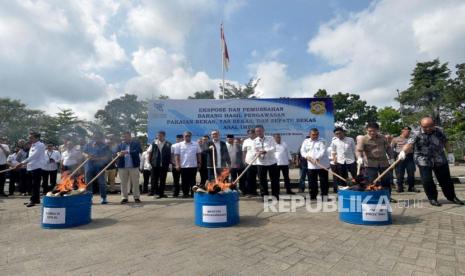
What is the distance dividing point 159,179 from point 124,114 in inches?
1600

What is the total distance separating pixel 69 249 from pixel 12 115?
5058 centimetres

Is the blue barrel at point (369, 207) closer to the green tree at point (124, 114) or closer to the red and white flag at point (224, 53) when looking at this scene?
the red and white flag at point (224, 53)

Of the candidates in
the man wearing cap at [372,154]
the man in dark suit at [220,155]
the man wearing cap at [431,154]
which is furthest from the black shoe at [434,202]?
the man in dark suit at [220,155]

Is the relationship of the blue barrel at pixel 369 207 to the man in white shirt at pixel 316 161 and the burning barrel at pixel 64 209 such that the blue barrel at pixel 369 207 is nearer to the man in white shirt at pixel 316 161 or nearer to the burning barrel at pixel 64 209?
the man in white shirt at pixel 316 161

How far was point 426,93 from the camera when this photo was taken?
37.0m

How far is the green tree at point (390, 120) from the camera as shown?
3694 centimetres

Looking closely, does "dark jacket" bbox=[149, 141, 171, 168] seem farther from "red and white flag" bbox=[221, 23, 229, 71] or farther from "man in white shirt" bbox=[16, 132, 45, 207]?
"red and white flag" bbox=[221, 23, 229, 71]

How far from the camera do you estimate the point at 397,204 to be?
5.94m

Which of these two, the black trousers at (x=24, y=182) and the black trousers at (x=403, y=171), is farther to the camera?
the black trousers at (x=24, y=182)

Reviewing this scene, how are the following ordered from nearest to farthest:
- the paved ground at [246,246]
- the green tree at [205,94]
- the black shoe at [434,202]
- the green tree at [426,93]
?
the paved ground at [246,246], the black shoe at [434,202], the green tree at [426,93], the green tree at [205,94]

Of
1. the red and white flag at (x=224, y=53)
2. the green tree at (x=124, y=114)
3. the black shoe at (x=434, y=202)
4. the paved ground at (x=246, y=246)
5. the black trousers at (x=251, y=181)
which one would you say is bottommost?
the paved ground at (x=246, y=246)

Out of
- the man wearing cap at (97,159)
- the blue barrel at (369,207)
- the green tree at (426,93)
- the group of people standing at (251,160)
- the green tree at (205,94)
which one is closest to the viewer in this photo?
the blue barrel at (369,207)

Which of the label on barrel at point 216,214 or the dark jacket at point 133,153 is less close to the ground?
the dark jacket at point 133,153

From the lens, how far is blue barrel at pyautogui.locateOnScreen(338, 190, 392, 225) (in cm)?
420
